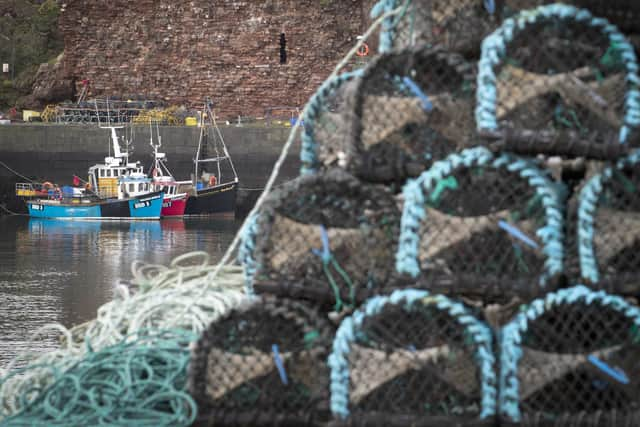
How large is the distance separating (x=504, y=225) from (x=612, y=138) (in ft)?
1.28

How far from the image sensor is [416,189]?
3.77m

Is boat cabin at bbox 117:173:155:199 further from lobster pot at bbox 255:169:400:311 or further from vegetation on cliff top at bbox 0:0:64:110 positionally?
lobster pot at bbox 255:169:400:311

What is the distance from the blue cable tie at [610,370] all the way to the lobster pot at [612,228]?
0.21 metres

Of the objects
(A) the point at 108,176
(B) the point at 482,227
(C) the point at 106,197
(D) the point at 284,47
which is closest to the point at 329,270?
(B) the point at 482,227

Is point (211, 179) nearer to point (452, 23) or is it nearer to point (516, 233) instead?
point (452, 23)

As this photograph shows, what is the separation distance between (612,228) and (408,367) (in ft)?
2.30

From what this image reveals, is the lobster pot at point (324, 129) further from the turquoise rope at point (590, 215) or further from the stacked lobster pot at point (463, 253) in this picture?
the turquoise rope at point (590, 215)

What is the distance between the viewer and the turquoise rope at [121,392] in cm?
398

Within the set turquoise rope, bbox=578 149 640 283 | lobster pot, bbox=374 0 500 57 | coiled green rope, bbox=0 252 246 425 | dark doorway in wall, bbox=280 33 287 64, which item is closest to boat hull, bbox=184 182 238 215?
dark doorway in wall, bbox=280 33 287 64

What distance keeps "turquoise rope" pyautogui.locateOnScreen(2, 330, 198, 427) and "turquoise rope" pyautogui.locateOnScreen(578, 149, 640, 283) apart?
3.99ft

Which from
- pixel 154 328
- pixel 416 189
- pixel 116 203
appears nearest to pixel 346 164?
pixel 416 189

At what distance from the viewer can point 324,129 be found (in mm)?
4320

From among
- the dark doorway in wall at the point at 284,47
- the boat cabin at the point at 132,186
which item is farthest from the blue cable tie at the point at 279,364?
the dark doorway in wall at the point at 284,47

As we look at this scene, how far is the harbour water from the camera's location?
907 centimetres
